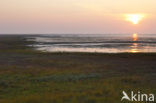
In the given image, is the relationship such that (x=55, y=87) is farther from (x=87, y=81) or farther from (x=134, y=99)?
(x=134, y=99)

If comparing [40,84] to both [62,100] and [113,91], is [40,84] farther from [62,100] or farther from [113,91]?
[113,91]

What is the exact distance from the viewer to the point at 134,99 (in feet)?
33.0

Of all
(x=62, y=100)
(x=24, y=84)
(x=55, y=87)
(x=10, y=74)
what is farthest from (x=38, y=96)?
(x=10, y=74)

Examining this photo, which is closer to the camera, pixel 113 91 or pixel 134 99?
pixel 134 99

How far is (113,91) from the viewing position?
11.5m

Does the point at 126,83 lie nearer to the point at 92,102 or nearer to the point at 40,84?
the point at 92,102

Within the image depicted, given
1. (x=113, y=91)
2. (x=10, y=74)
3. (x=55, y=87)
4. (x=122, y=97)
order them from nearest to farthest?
(x=122, y=97)
(x=113, y=91)
(x=55, y=87)
(x=10, y=74)

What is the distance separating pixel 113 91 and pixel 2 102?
582 cm

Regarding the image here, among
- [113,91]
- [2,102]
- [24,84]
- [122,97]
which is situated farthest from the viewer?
[24,84]

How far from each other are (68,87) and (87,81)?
2.09 metres

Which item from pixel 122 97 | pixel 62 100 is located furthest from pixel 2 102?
pixel 122 97

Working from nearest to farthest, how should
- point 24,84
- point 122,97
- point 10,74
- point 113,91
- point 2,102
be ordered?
point 2,102
point 122,97
point 113,91
point 24,84
point 10,74

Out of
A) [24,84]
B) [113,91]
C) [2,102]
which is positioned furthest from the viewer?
[24,84]

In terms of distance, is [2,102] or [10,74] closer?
[2,102]
